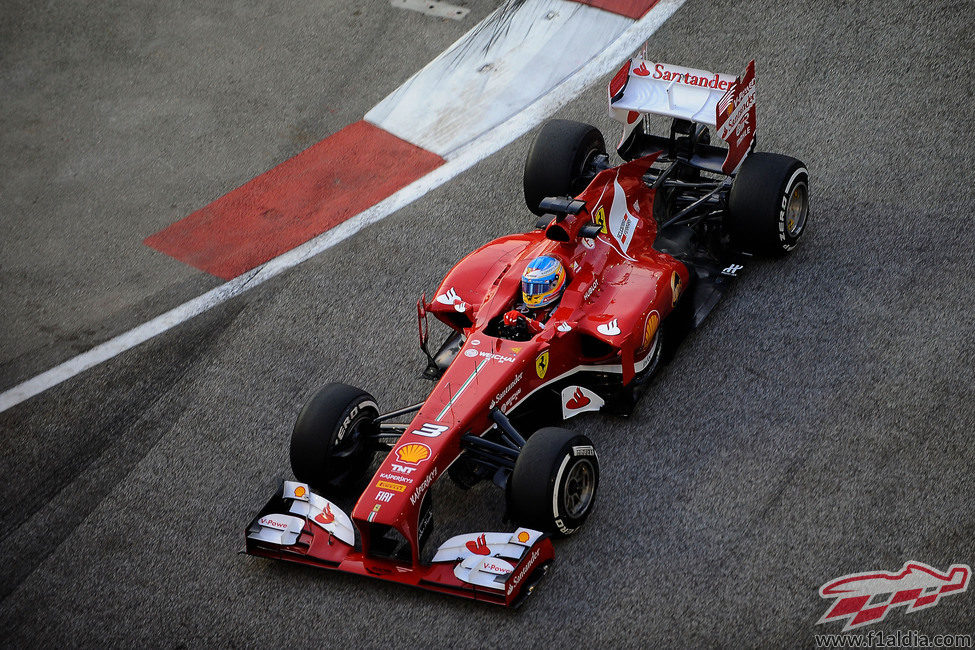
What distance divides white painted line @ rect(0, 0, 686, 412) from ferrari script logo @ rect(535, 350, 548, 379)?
10.1 ft

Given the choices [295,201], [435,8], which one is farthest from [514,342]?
[435,8]

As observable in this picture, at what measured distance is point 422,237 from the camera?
8.98 meters

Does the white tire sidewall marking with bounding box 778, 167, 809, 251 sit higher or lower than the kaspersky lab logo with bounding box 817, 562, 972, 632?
higher

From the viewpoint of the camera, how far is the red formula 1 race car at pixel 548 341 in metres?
5.99

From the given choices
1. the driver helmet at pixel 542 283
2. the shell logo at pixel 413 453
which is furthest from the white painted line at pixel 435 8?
the shell logo at pixel 413 453

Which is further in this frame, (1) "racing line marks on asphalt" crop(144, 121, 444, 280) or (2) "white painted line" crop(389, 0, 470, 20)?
(2) "white painted line" crop(389, 0, 470, 20)

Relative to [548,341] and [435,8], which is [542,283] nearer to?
[548,341]

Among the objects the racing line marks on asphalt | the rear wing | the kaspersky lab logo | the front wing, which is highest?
the rear wing

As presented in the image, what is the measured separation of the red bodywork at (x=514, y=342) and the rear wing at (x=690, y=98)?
486mm

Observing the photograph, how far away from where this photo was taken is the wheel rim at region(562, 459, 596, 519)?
20.4ft

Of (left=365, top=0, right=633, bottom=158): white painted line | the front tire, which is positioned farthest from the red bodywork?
(left=365, top=0, right=633, bottom=158): white painted line

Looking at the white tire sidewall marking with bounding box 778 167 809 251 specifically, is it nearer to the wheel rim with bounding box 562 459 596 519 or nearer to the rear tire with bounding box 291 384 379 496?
the wheel rim with bounding box 562 459 596 519

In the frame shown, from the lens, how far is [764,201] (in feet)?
25.0

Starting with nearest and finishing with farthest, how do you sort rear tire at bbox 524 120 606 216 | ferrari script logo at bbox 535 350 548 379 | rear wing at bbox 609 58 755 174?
ferrari script logo at bbox 535 350 548 379
rear wing at bbox 609 58 755 174
rear tire at bbox 524 120 606 216
